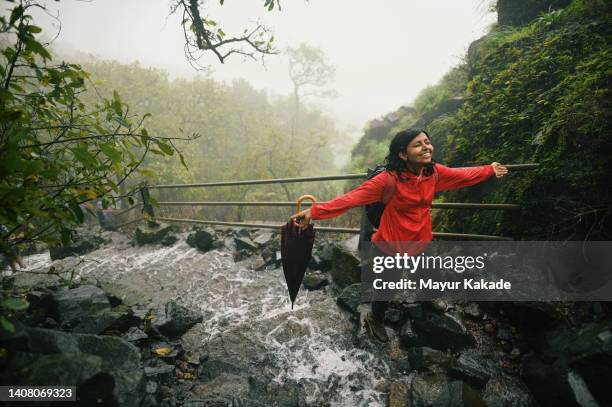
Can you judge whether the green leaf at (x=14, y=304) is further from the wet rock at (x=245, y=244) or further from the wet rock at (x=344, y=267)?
the wet rock at (x=245, y=244)

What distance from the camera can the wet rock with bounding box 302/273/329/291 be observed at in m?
3.72

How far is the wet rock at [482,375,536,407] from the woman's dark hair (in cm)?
172

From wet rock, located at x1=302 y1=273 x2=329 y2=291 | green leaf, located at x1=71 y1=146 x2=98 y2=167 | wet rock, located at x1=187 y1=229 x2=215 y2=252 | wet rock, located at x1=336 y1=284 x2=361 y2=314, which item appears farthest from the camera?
wet rock, located at x1=187 y1=229 x2=215 y2=252

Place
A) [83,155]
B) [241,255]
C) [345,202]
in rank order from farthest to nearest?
[241,255] → [345,202] → [83,155]

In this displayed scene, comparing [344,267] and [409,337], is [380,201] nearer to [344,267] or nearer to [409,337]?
[409,337]

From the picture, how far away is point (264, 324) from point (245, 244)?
81.2 inches

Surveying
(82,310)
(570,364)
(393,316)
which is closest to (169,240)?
(82,310)

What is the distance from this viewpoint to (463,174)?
2.37 metres

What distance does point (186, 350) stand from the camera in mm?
2812

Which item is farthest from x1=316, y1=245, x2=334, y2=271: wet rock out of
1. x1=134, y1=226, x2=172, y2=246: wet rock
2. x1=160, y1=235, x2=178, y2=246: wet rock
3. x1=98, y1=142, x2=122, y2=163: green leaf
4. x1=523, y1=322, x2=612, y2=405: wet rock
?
x1=134, y1=226, x2=172, y2=246: wet rock

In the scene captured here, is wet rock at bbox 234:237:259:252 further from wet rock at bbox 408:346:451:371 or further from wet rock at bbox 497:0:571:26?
wet rock at bbox 497:0:571:26

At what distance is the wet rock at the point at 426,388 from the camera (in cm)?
203

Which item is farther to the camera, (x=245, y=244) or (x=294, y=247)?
A: (x=245, y=244)

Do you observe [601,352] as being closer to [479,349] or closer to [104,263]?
[479,349]
